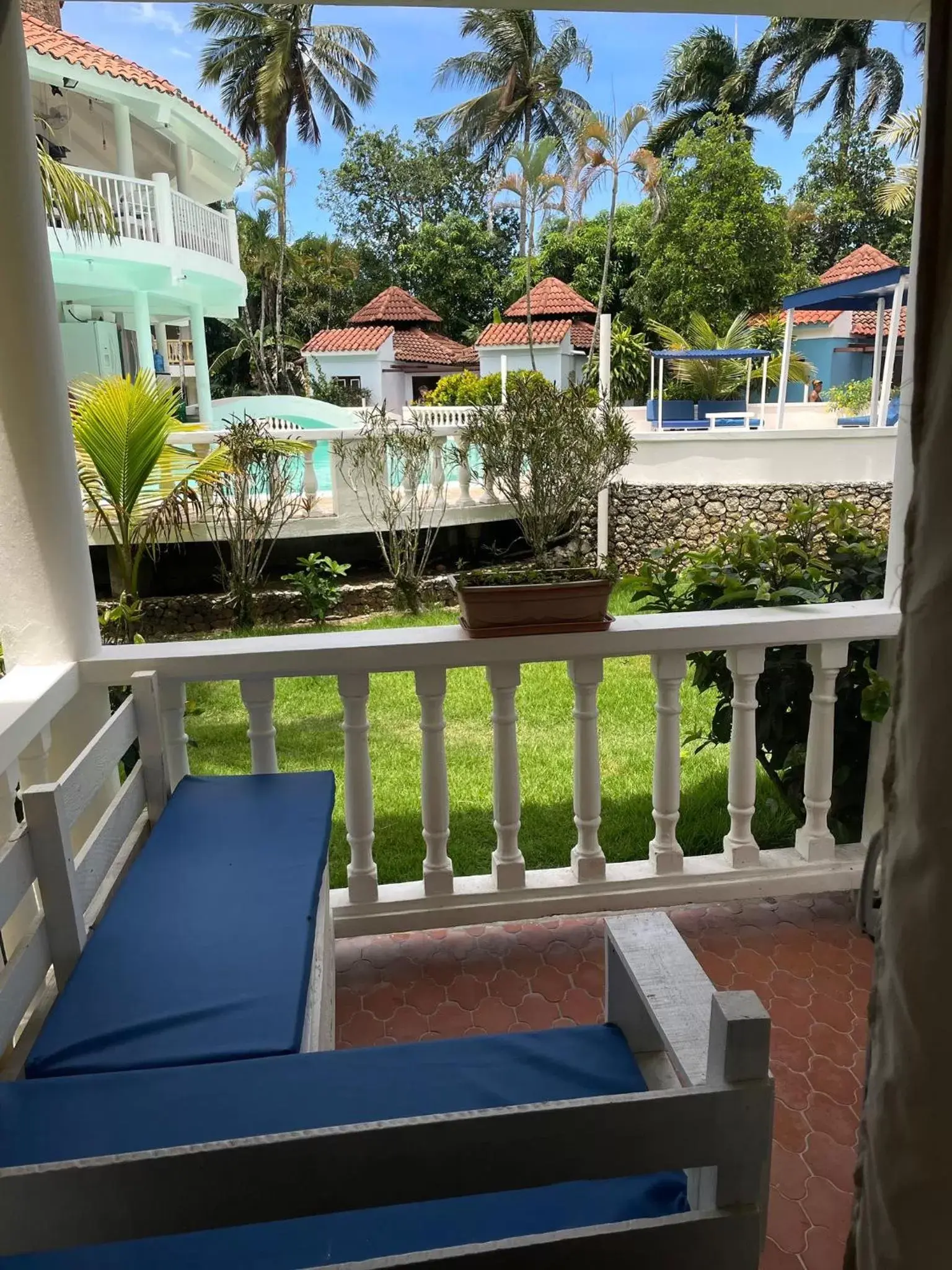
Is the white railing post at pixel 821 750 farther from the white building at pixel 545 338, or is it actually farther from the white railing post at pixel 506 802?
the white building at pixel 545 338

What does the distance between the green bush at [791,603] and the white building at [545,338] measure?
36.2 ft

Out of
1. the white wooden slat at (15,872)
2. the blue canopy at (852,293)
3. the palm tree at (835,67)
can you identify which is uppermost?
the palm tree at (835,67)

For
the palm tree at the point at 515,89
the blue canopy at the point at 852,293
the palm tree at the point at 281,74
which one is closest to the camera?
the blue canopy at the point at 852,293

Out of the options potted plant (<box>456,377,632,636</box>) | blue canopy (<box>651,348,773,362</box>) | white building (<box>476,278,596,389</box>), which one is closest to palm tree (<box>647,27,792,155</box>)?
white building (<box>476,278,596,389</box>)

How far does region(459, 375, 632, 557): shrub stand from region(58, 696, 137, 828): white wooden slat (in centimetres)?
132

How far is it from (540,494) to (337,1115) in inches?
79.8

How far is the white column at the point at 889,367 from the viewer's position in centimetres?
664

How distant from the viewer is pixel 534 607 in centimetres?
212

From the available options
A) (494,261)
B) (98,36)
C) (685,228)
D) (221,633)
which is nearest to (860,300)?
(685,228)

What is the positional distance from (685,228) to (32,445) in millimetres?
16416

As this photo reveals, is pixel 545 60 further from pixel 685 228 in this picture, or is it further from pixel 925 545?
pixel 925 545

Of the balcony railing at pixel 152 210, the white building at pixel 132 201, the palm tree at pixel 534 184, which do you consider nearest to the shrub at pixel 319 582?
the white building at pixel 132 201

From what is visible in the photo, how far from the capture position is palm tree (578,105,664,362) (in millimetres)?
17578

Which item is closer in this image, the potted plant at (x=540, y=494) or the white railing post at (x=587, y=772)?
the potted plant at (x=540, y=494)
